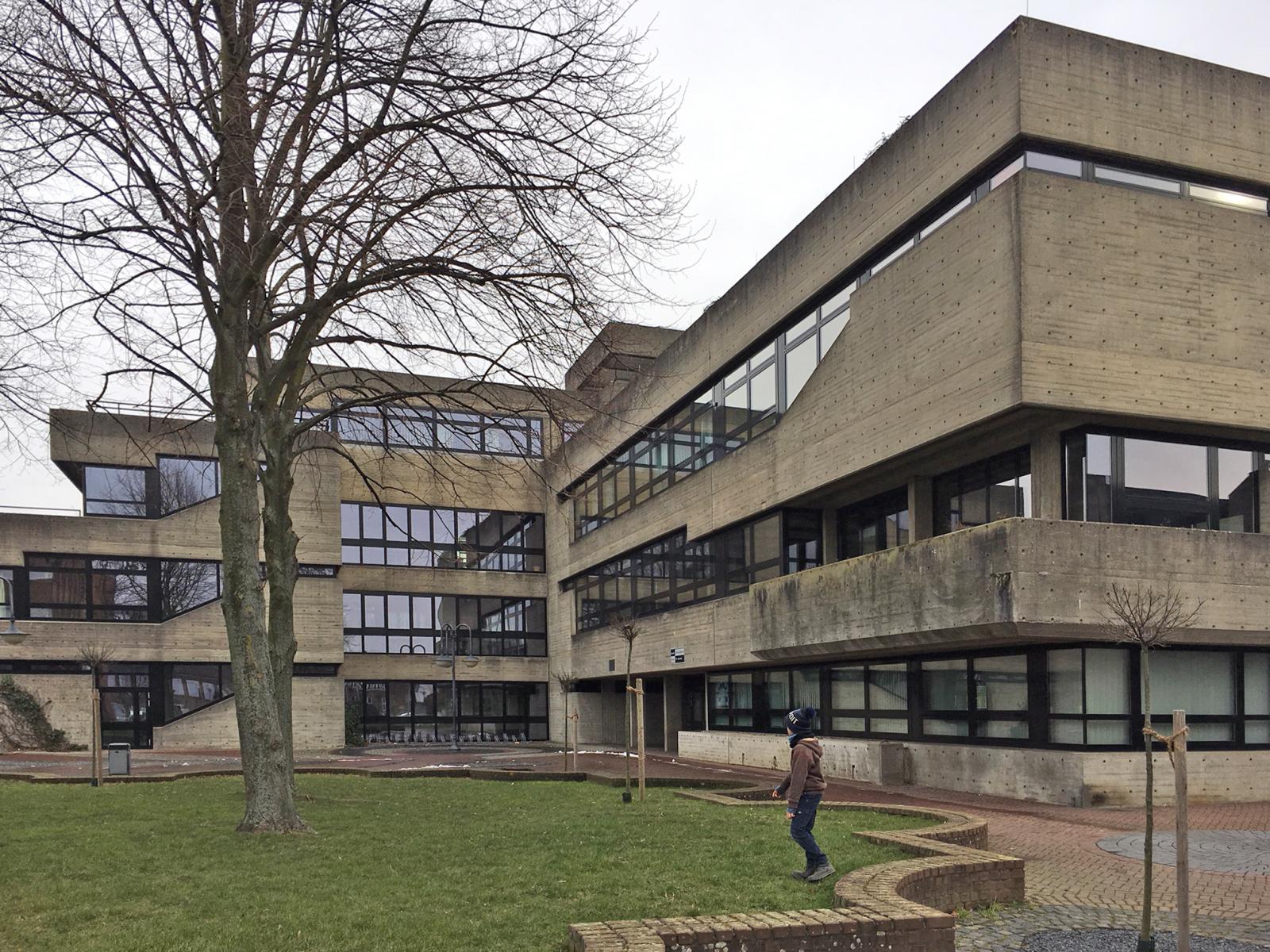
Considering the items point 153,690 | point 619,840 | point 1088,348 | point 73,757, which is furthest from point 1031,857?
point 153,690

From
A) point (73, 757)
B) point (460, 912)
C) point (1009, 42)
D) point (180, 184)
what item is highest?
point (1009, 42)

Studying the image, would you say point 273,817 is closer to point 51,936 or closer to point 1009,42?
point 51,936

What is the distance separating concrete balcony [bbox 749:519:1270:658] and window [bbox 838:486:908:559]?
2822 mm

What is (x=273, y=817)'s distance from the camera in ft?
39.5

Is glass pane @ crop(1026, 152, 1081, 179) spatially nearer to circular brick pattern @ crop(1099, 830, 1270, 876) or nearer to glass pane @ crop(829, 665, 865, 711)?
circular brick pattern @ crop(1099, 830, 1270, 876)

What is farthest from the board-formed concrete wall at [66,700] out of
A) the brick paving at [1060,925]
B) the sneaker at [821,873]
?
the brick paving at [1060,925]

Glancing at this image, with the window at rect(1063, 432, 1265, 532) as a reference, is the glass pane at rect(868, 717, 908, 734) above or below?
below

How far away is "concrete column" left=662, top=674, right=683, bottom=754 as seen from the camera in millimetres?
35406

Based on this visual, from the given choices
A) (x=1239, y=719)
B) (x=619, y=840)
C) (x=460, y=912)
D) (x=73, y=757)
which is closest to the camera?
(x=460, y=912)

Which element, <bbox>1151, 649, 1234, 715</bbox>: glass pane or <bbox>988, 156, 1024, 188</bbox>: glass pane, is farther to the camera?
<bbox>1151, 649, 1234, 715</bbox>: glass pane

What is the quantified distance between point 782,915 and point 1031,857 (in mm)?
5901

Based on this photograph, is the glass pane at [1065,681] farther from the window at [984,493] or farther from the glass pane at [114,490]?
the glass pane at [114,490]

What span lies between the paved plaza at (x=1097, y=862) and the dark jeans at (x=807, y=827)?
1.26 metres

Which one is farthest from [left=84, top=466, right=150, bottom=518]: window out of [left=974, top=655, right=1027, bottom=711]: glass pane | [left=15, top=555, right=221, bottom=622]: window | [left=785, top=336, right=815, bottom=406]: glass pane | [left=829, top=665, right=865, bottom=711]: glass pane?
[left=974, top=655, right=1027, bottom=711]: glass pane
